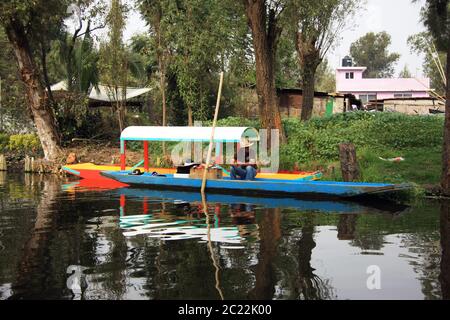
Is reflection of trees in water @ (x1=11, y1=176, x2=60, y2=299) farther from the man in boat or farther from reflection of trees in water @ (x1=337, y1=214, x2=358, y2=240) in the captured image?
the man in boat

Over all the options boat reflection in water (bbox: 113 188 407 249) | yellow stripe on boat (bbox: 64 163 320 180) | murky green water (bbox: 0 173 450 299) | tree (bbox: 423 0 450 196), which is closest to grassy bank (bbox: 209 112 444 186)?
yellow stripe on boat (bbox: 64 163 320 180)

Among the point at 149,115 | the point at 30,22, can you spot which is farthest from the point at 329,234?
the point at 149,115

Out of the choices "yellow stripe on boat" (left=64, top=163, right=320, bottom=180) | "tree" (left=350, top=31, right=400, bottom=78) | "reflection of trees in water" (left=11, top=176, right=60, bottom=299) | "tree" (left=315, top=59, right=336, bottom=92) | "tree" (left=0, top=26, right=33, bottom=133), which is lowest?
"reflection of trees in water" (left=11, top=176, right=60, bottom=299)

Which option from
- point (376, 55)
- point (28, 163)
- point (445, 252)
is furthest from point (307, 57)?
point (376, 55)

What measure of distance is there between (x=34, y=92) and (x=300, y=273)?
69.7 feet

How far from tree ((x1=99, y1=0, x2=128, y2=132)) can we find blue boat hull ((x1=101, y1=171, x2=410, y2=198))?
9092 mm

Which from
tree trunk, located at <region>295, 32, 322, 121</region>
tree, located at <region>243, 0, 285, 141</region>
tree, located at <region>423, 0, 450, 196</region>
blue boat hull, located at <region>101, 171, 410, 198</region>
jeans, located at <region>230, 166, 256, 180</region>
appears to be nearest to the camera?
blue boat hull, located at <region>101, 171, 410, 198</region>

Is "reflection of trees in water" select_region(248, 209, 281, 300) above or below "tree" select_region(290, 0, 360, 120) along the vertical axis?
below

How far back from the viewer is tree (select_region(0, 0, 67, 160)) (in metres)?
24.1

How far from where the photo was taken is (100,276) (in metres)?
7.73

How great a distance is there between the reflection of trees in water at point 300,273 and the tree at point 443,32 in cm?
585

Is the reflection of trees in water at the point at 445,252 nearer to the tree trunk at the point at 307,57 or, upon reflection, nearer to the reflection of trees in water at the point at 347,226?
the reflection of trees in water at the point at 347,226
